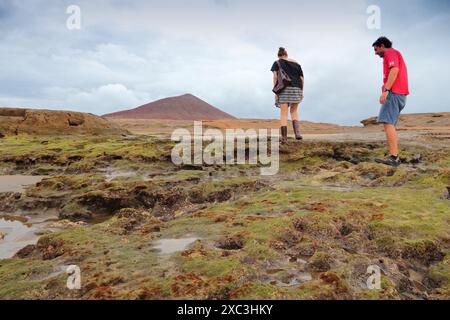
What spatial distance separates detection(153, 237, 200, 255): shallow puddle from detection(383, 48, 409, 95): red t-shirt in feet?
16.5

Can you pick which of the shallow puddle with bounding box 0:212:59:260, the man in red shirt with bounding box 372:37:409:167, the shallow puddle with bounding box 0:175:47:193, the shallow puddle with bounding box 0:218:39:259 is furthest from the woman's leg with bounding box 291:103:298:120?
the shallow puddle with bounding box 0:218:39:259

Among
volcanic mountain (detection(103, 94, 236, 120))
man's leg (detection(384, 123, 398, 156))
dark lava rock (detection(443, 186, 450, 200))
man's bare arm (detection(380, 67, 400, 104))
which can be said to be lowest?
dark lava rock (detection(443, 186, 450, 200))

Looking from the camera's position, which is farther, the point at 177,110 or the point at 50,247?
the point at 177,110

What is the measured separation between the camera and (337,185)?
20.3 feet

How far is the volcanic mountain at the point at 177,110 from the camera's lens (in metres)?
61.1

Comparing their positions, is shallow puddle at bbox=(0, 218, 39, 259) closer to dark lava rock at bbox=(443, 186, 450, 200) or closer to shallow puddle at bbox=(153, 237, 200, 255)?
shallow puddle at bbox=(153, 237, 200, 255)

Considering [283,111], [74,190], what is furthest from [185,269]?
[283,111]

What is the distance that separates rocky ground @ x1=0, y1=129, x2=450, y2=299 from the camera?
285cm

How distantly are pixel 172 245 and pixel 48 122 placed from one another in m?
15.7

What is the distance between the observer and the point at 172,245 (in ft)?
12.3

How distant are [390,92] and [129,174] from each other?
5.05 m

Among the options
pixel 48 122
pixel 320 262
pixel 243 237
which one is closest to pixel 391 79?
pixel 243 237

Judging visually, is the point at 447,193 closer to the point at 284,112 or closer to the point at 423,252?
the point at 423,252
